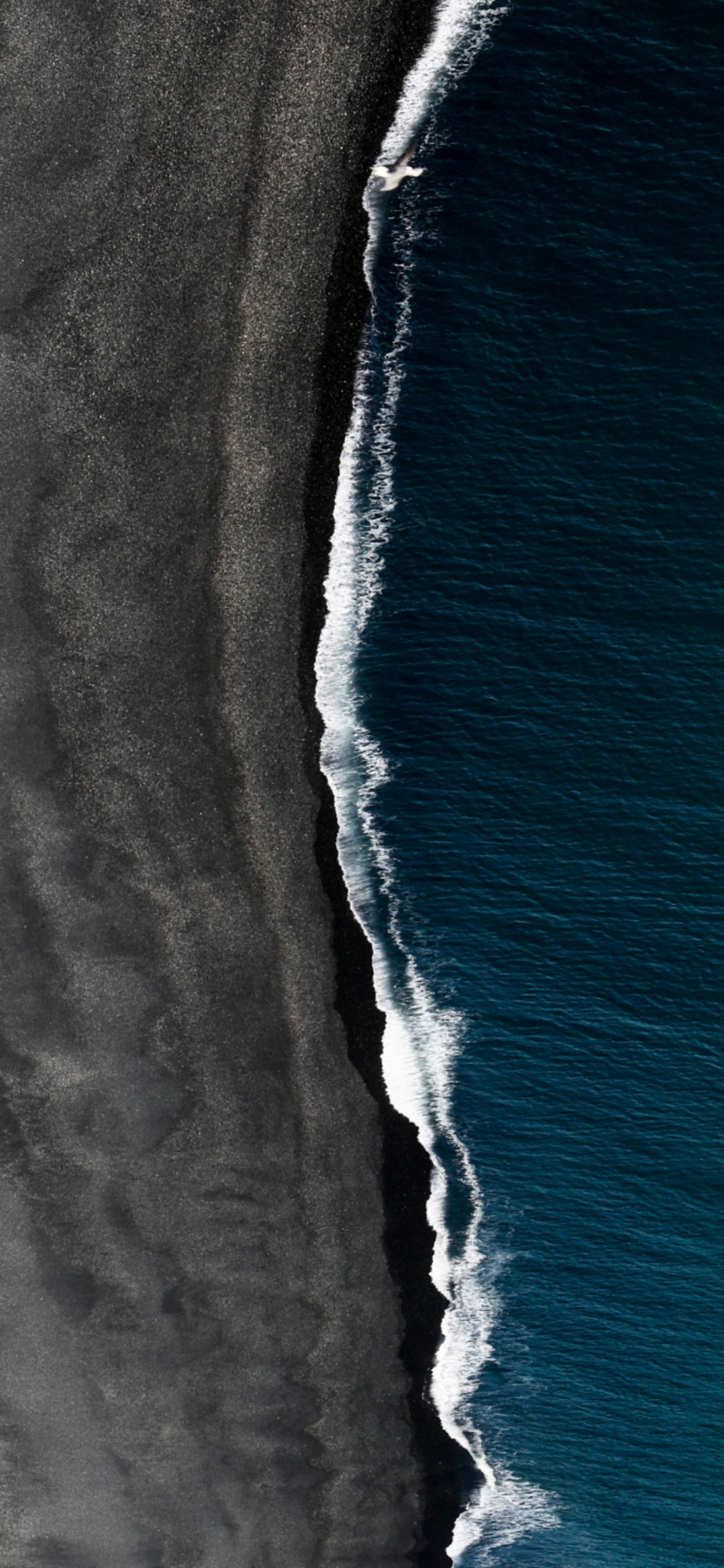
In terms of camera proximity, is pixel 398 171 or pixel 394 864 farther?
pixel 394 864

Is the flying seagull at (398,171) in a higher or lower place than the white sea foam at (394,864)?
higher

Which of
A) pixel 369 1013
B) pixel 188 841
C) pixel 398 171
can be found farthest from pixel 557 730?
pixel 398 171

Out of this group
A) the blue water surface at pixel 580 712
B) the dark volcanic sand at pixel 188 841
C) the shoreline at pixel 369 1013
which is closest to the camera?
the dark volcanic sand at pixel 188 841

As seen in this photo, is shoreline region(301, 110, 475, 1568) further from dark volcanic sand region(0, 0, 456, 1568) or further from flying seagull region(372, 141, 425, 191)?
flying seagull region(372, 141, 425, 191)

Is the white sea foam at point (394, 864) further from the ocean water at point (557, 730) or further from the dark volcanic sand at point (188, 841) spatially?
the dark volcanic sand at point (188, 841)

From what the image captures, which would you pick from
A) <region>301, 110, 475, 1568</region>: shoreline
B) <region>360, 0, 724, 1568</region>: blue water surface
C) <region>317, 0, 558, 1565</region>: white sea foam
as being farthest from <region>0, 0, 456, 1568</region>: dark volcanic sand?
<region>360, 0, 724, 1568</region>: blue water surface

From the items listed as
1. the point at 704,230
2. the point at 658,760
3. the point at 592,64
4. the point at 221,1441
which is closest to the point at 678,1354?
the point at 221,1441

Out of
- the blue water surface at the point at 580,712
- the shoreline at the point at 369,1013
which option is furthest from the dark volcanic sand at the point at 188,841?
the blue water surface at the point at 580,712

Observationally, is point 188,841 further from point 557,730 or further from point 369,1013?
point 557,730
